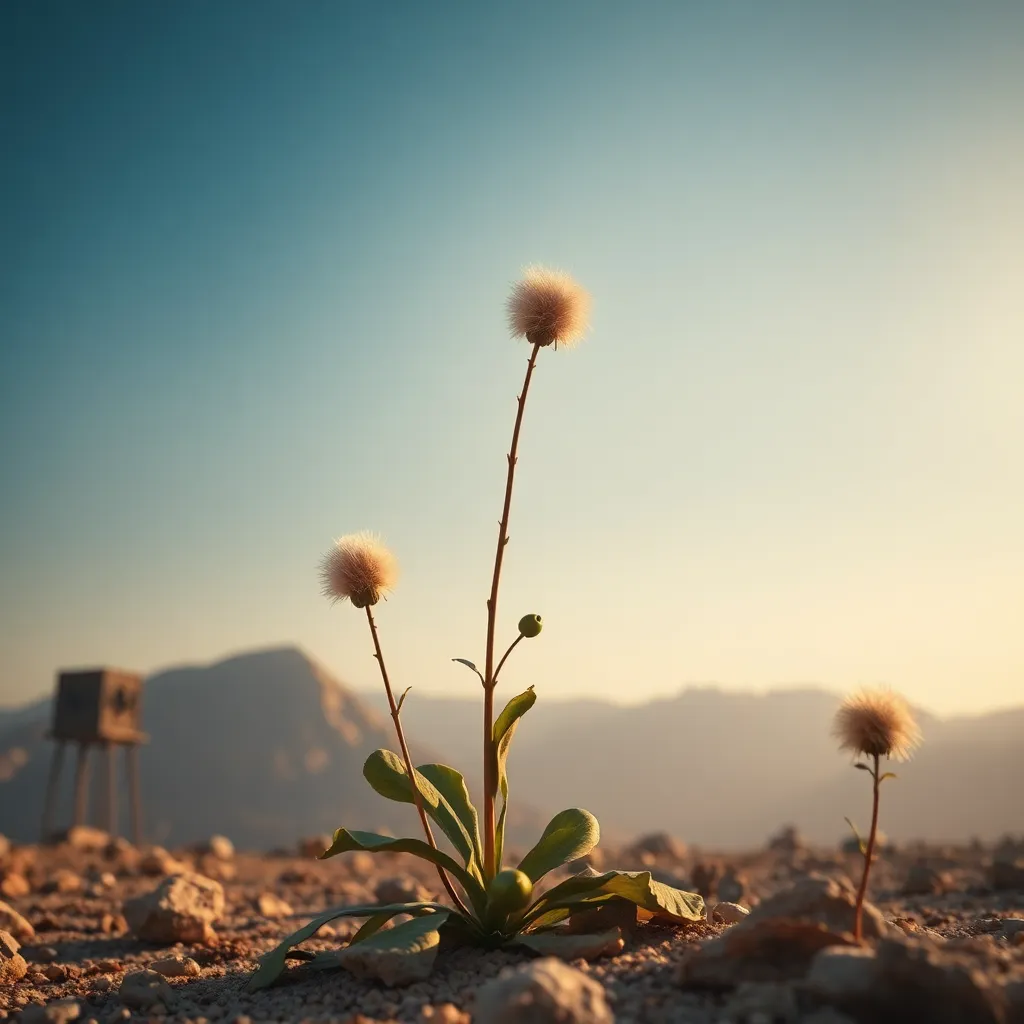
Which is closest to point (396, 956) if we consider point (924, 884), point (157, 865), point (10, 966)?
point (10, 966)

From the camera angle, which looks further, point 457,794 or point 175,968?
point 457,794

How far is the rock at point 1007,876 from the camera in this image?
9.62m

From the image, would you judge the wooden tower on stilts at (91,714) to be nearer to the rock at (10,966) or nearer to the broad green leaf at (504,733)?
the rock at (10,966)

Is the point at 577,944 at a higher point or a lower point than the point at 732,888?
higher

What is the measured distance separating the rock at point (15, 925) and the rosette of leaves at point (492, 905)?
338 cm

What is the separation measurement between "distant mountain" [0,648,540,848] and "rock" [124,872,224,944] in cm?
5095

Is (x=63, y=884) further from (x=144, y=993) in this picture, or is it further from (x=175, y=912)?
(x=144, y=993)

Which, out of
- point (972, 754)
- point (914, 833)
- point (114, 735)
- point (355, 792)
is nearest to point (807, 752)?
point (972, 754)

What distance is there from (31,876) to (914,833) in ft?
227

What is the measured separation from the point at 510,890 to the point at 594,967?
55cm

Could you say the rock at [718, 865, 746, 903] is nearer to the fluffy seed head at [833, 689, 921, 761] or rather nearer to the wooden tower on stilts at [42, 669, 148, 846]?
the fluffy seed head at [833, 689, 921, 761]

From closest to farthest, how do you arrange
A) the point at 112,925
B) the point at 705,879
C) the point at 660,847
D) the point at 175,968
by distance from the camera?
the point at 175,968, the point at 112,925, the point at 705,879, the point at 660,847

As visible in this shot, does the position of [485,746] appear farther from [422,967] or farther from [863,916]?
[863,916]

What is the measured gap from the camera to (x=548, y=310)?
482cm
